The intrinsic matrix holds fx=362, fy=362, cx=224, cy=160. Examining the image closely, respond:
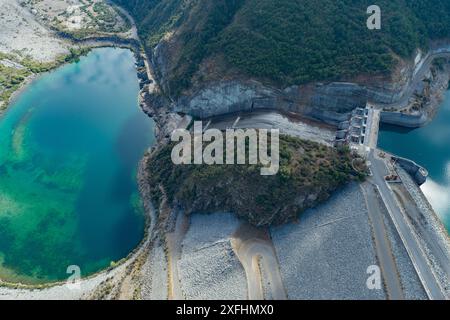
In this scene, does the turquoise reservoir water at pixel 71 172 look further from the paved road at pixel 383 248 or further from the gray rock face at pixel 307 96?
the paved road at pixel 383 248

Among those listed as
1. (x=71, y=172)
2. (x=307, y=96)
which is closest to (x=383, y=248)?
(x=307, y=96)

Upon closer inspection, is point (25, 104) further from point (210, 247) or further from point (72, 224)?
point (210, 247)

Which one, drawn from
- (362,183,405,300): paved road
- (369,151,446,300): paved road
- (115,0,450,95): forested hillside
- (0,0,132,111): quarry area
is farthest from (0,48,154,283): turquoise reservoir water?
(369,151,446,300): paved road

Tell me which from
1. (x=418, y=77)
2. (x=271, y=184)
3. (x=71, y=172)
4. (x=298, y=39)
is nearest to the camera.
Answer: (x=271, y=184)

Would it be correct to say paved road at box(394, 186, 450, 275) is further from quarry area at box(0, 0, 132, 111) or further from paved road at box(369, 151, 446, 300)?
quarry area at box(0, 0, 132, 111)

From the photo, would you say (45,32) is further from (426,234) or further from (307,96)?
(426,234)
